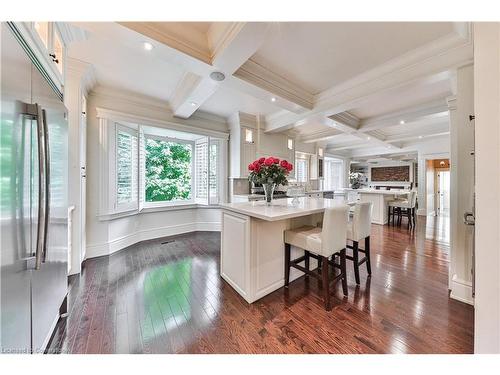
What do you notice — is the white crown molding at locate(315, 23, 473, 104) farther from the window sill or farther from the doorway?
the doorway

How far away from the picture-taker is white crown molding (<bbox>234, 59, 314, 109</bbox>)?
95.1 inches

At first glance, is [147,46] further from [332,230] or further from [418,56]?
[418,56]

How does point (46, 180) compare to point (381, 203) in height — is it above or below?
above

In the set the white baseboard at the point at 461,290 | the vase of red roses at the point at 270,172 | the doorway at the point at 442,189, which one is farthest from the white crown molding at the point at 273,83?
the doorway at the point at 442,189

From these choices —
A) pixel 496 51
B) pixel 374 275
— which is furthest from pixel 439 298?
pixel 496 51

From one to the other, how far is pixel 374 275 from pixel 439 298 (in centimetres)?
60

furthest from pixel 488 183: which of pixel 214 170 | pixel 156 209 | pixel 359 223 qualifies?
pixel 156 209

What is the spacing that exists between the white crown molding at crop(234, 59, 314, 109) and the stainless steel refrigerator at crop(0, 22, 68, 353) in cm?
186

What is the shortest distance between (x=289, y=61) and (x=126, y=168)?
10.3ft

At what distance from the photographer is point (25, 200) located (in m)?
0.96

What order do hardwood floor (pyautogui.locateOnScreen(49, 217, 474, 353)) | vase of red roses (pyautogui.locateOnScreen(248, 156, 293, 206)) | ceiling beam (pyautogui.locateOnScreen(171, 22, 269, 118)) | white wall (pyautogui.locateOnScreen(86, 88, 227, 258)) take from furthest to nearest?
1. white wall (pyautogui.locateOnScreen(86, 88, 227, 258))
2. vase of red roses (pyautogui.locateOnScreen(248, 156, 293, 206))
3. ceiling beam (pyautogui.locateOnScreen(171, 22, 269, 118))
4. hardwood floor (pyautogui.locateOnScreen(49, 217, 474, 353))

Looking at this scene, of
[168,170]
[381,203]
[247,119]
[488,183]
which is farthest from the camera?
[381,203]

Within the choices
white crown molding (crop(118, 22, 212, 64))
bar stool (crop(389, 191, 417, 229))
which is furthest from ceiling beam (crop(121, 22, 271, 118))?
bar stool (crop(389, 191, 417, 229))
